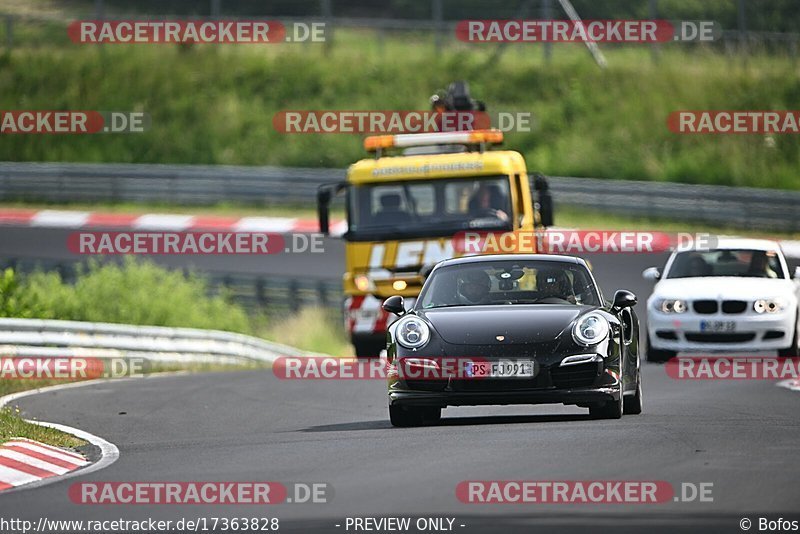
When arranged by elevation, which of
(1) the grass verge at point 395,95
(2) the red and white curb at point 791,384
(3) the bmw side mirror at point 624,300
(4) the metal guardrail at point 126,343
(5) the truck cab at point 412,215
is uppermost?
(1) the grass verge at point 395,95

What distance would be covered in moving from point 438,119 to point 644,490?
16.5m

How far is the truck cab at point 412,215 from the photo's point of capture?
69.7 feet

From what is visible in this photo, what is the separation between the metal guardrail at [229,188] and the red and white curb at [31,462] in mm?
25440

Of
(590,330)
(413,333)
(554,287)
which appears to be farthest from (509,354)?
(554,287)

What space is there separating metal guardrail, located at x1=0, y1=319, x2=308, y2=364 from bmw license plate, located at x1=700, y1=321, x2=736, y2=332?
759cm

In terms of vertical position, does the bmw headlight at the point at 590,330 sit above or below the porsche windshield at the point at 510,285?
below

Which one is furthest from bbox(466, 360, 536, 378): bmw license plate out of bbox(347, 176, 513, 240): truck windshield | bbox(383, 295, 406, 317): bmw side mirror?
bbox(347, 176, 513, 240): truck windshield

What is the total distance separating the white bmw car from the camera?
19062 mm

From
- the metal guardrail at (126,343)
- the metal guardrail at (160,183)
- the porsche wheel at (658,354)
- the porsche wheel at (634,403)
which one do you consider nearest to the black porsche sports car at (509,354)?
the porsche wheel at (634,403)

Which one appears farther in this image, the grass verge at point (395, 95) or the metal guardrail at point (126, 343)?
the grass verge at point (395, 95)

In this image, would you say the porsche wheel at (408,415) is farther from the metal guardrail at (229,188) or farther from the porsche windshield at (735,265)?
the metal guardrail at (229,188)

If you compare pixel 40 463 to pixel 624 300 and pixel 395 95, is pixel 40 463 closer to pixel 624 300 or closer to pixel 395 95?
pixel 624 300

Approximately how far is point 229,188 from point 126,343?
1910 centimetres

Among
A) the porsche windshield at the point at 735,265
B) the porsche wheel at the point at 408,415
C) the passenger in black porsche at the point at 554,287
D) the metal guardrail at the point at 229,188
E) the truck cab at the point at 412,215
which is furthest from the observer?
the metal guardrail at the point at 229,188
